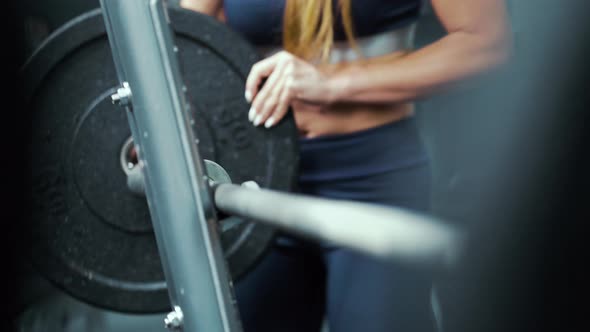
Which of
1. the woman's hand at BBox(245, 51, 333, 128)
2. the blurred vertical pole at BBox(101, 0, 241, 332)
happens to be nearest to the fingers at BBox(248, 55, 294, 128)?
the woman's hand at BBox(245, 51, 333, 128)

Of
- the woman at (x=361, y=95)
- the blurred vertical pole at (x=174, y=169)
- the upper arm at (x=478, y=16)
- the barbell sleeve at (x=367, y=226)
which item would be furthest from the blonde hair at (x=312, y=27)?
the barbell sleeve at (x=367, y=226)

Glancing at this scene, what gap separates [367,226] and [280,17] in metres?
0.59

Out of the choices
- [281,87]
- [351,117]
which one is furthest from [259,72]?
[351,117]

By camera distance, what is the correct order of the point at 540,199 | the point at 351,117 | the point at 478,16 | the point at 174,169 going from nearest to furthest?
the point at 540,199 → the point at 174,169 → the point at 478,16 → the point at 351,117

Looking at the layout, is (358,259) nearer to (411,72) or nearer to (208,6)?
(411,72)

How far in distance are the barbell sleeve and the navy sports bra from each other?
1.36 ft

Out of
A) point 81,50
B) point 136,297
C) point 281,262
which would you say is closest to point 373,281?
point 281,262

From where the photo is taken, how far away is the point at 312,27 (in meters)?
0.86

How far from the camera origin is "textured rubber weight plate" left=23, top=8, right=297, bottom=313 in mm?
866

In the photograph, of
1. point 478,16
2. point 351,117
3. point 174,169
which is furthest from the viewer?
point 351,117

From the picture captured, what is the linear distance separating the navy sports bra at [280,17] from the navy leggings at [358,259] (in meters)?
0.13

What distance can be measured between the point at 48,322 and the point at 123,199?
56.9 inches

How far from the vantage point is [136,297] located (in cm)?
91

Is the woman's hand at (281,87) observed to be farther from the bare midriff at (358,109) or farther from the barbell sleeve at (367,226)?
the barbell sleeve at (367,226)
